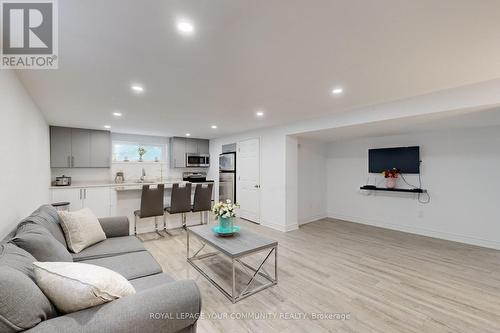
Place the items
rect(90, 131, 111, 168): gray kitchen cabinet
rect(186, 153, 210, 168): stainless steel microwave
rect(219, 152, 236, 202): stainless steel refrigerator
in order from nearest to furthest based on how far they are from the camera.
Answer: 1. rect(90, 131, 111, 168): gray kitchen cabinet
2. rect(219, 152, 236, 202): stainless steel refrigerator
3. rect(186, 153, 210, 168): stainless steel microwave

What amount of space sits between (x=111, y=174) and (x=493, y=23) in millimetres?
7025

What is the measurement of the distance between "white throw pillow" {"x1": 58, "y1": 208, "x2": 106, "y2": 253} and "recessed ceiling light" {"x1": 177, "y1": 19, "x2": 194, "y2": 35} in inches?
86.1

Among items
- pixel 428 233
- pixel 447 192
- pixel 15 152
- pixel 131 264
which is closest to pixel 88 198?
pixel 15 152

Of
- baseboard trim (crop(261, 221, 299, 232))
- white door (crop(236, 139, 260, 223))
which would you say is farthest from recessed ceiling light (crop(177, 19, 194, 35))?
baseboard trim (crop(261, 221, 299, 232))

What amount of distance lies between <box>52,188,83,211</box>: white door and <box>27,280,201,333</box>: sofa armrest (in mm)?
4485

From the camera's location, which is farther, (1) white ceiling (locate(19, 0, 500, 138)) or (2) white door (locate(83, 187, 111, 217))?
(2) white door (locate(83, 187, 111, 217))

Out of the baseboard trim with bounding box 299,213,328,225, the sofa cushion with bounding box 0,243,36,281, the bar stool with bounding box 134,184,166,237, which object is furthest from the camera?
the baseboard trim with bounding box 299,213,328,225

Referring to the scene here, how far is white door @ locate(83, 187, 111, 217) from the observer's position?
4.64m

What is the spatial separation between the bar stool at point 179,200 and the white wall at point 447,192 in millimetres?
4149

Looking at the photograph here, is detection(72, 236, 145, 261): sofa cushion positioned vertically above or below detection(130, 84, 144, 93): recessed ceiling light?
below

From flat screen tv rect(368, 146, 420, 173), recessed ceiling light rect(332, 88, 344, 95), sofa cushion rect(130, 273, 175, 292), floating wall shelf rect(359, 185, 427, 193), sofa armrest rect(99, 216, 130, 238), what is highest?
recessed ceiling light rect(332, 88, 344, 95)

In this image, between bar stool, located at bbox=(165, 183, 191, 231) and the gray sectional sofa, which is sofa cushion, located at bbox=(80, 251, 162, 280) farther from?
bar stool, located at bbox=(165, 183, 191, 231)

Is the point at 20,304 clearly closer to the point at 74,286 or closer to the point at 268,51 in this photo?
the point at 74,286

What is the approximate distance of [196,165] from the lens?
6984 mm
